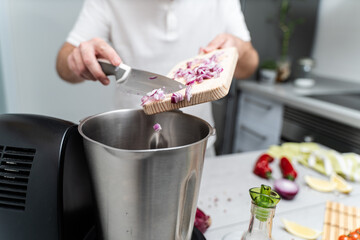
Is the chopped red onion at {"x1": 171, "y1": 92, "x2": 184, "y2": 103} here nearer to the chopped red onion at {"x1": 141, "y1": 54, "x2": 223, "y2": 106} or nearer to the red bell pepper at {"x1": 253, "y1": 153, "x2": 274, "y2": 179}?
the chopped red onion at {"x1": 141, "y1": 54, "x2": 223, "y2": 106}

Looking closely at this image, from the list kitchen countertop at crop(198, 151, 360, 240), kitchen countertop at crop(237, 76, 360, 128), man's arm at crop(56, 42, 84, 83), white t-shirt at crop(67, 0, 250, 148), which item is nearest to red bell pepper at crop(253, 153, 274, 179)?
kitchen countertop at crop(198, 151, 360, 240)

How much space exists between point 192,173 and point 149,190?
68mm

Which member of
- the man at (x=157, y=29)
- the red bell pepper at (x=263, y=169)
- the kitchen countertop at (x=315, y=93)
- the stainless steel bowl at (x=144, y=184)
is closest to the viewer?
the stainless steel bowl at (x=144, y=184)

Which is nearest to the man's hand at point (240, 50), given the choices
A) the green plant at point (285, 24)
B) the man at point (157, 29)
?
the man at point (157, 29)

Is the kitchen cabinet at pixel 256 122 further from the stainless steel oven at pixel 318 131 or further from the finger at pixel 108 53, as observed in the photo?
the finger at pixel 108 53

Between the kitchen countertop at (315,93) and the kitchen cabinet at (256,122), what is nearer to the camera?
the kitchen countertop at (315,93)

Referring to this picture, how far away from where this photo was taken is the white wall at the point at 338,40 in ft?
6.61

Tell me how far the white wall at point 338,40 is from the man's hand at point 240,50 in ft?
4.06

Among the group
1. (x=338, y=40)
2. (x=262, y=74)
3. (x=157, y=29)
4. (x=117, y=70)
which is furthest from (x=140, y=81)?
(x=338, y=40)

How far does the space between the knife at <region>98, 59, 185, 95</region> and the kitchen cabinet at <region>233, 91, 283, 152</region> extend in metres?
1.39

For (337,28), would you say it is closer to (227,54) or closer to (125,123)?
(227,54)

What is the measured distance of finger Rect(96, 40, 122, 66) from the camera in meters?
0.63

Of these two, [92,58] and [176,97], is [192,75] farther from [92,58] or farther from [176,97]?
[92,58]

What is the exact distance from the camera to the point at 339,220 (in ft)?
2.29
